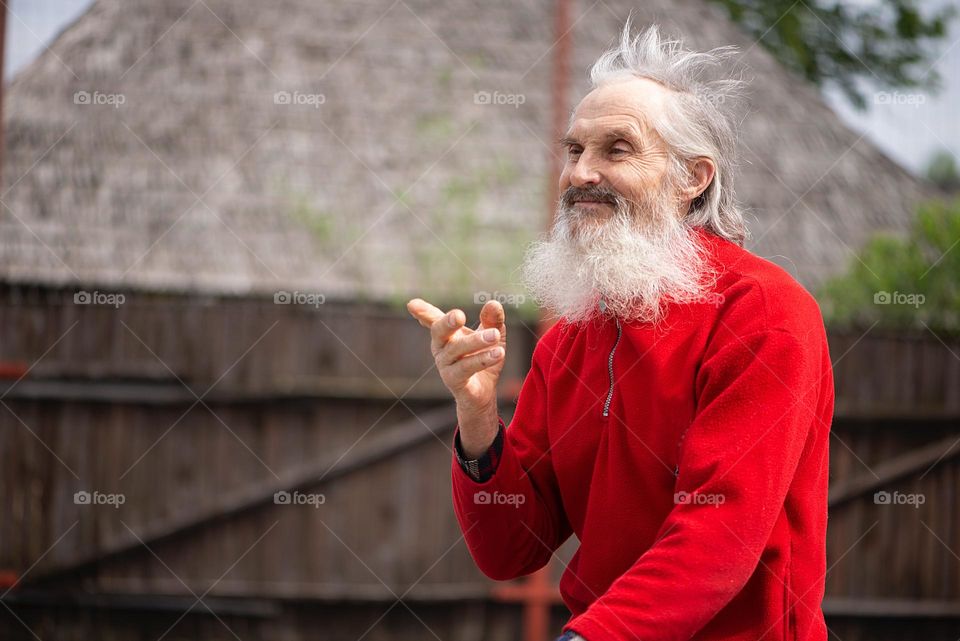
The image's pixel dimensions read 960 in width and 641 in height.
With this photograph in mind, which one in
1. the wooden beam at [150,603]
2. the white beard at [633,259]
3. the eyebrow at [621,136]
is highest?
the eyebrow at [621,136]

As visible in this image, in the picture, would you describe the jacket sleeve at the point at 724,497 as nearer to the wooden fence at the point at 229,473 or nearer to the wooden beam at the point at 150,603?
the wooden fence at the point at 229,473

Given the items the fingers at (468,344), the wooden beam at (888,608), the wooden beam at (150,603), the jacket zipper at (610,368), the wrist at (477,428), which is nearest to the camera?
the fingers at (468,344)

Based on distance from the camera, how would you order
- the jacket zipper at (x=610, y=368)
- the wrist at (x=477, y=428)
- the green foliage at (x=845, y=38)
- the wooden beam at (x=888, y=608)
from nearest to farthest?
the jacket zipper at (x=610, y=368) < the wrist at (x=477, y=428) < the wooden beam at (x=888, y=608) < the green foliage at (x=845, y=38)

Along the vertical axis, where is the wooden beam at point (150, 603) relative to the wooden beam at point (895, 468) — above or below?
below

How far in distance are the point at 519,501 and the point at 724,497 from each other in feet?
2.01

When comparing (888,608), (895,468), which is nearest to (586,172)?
(895,468)

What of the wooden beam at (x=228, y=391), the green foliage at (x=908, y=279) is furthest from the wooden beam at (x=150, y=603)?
the green foliage at (x=908, y=279)

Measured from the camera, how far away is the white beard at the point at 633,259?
2.12m

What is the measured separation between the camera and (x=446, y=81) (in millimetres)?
7988

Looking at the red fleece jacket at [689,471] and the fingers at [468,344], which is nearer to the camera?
the red fleece jacket at [689,471]

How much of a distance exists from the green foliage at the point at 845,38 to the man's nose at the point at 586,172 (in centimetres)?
1053

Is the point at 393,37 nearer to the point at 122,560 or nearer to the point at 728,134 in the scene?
the point at 122,560

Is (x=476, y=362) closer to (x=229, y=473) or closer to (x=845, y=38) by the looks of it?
(x=229, y=473)

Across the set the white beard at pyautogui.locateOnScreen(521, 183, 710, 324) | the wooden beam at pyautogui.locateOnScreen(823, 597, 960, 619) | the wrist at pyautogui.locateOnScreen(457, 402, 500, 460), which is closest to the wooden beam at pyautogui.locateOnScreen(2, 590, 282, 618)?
the wooden beam at pyautogui.locateOnScreen(823, 597, 960, 619)
